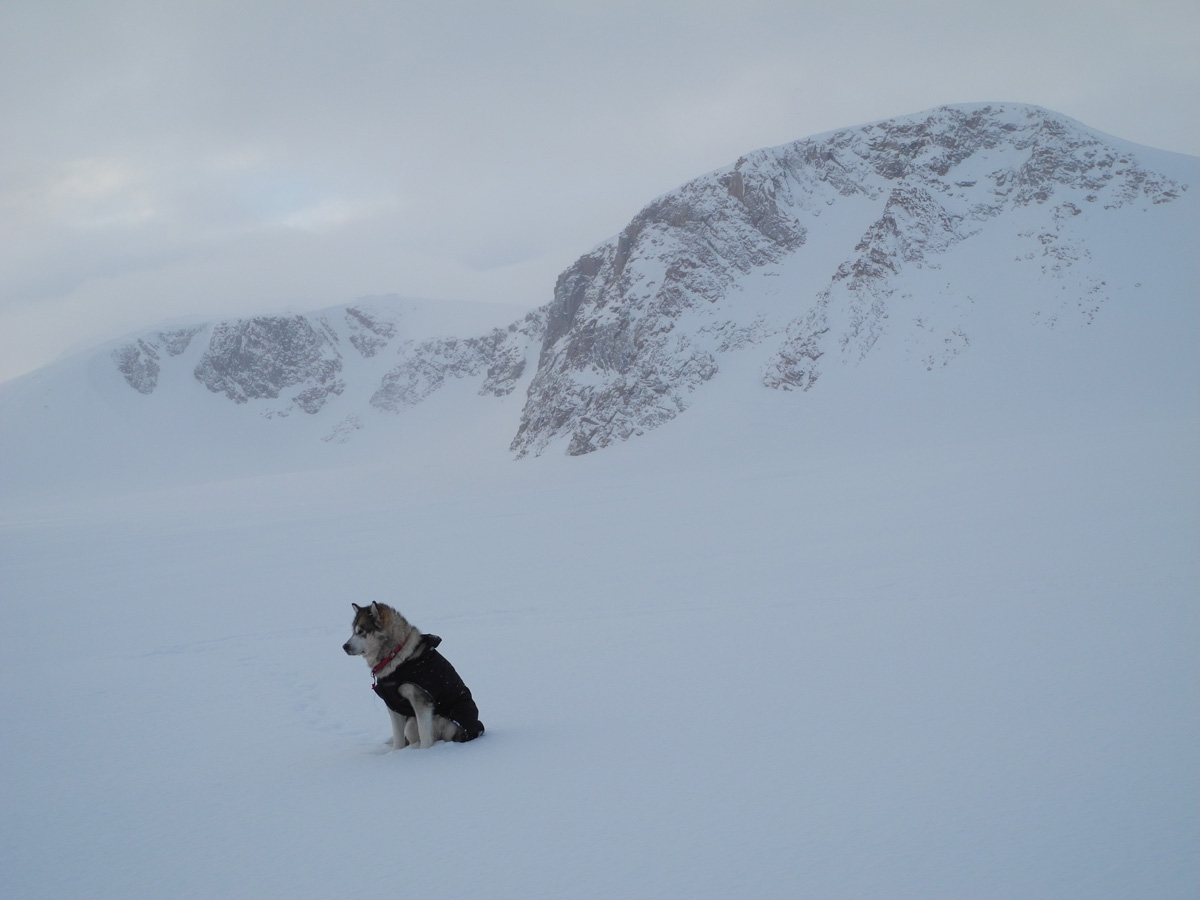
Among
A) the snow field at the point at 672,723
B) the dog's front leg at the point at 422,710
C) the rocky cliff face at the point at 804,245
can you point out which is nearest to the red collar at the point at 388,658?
the dog's front leg at the point at 422,710

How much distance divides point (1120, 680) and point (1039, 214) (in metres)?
69.0

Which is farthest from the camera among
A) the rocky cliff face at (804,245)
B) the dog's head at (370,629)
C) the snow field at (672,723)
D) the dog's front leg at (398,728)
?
the rocky cliff face at (804,245)

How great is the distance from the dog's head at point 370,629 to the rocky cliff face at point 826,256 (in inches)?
2084

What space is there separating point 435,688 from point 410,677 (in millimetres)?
246

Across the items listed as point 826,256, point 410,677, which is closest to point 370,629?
point 410,677

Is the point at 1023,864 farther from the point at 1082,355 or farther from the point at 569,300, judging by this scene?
the point at 569,300

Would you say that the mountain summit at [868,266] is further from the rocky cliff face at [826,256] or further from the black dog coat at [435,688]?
the black dog coat at [435,688]

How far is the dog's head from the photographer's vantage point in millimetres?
5750

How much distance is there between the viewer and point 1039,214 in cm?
6044

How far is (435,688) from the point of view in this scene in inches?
230

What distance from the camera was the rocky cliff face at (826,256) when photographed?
57.1 metres

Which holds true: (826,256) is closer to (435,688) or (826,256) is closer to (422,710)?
(435,688)

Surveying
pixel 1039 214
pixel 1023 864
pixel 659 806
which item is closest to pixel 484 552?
pixel 659 806

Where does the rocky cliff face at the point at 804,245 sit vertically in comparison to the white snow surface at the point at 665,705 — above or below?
above
